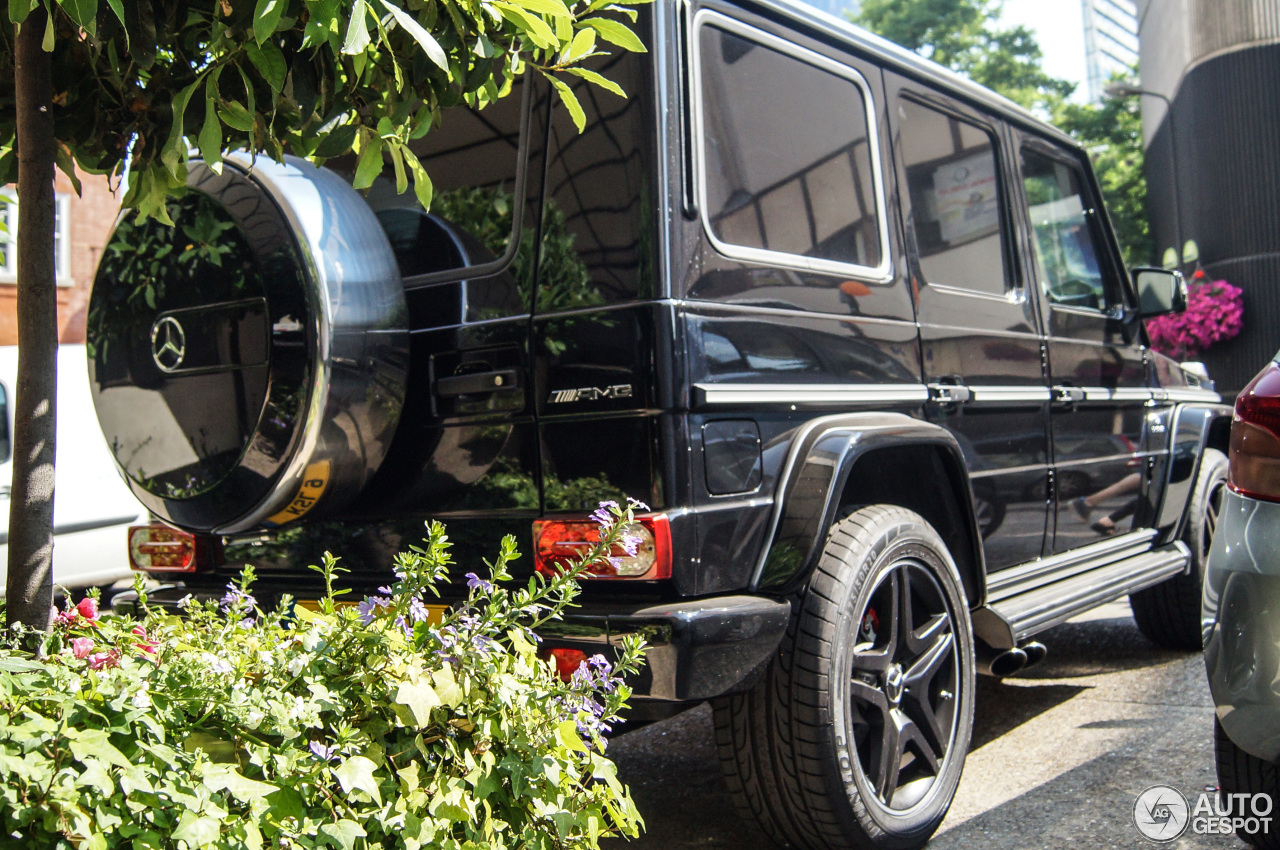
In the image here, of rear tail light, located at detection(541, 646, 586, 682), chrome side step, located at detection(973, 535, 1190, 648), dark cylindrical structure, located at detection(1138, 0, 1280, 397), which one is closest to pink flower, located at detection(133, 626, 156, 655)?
rear tail light, located at detection(541, 646, 586, 682)

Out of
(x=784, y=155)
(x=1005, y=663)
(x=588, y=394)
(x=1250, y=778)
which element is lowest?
(x=1250, y=778)

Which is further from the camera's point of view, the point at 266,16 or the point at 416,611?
the point at 416,611

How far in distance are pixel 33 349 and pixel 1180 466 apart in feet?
14.5

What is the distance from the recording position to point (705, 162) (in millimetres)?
2797

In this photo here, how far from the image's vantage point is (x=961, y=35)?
3353 centimetres

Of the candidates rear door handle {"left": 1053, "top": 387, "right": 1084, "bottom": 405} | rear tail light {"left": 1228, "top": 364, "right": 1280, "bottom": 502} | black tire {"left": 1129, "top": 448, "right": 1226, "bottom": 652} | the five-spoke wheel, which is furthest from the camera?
black tire {"left": 1129, "top": 448, "right": 1226, "bottom": 652}

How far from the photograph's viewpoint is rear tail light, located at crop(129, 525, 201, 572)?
3328mm

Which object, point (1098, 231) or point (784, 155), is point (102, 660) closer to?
point (784, 155)

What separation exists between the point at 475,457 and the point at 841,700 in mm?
1080

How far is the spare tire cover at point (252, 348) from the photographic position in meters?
2.68

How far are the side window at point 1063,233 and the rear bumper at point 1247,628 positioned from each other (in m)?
2.00

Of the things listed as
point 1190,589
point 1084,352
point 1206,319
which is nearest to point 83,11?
point 1084,352

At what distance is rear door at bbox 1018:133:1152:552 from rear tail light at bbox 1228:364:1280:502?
1509mm

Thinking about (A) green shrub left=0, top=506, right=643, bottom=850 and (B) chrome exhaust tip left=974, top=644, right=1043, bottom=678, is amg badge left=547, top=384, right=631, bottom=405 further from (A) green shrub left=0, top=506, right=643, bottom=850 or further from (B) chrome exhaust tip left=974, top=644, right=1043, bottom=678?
(B) chrome exhaust tip left=974, top=644, right=1043, bottom=678
